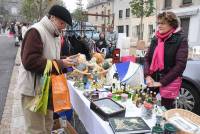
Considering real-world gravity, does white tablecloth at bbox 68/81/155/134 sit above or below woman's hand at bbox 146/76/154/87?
below

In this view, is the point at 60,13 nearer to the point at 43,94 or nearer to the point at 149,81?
the point at 43,94

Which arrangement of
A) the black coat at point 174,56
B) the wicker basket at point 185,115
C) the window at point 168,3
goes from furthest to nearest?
the window at point 168,3, the black coat at point 174,56, the wicker basket at point 185,115

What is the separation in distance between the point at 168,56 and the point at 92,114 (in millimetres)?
1134

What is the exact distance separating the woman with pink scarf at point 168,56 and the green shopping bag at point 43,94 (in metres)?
1.21

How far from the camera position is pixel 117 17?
127ft

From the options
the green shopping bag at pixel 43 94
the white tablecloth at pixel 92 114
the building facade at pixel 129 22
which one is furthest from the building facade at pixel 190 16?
the green shopping bag at pixel 43 94

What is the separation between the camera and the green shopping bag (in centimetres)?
251

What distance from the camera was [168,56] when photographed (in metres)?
3.08

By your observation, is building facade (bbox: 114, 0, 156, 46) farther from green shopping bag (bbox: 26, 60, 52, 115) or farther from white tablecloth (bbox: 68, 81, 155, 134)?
green shopping bag (bbox: 26, 60, 52, 115)

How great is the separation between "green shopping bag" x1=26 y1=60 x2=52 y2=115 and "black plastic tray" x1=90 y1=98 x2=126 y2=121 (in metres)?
0.46

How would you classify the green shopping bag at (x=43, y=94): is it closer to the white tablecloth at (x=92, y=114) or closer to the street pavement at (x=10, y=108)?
the white tablecloth at (x=92, y=114)

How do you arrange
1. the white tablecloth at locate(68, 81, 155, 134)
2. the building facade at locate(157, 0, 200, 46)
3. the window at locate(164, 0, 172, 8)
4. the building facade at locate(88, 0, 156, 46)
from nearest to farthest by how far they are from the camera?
the white tablecloth at locate(68, 81, 155, 134)
the building facade at locate(157, 0, 200, 46)
the window at locate(164, 0, 172, 8)
the building facade at locate(88, 0, 156, 46)

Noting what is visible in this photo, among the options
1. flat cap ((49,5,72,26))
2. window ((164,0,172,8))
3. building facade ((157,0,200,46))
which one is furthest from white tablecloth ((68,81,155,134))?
window ((164,0,172,8))

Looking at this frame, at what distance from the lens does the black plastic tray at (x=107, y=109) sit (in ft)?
7.83
